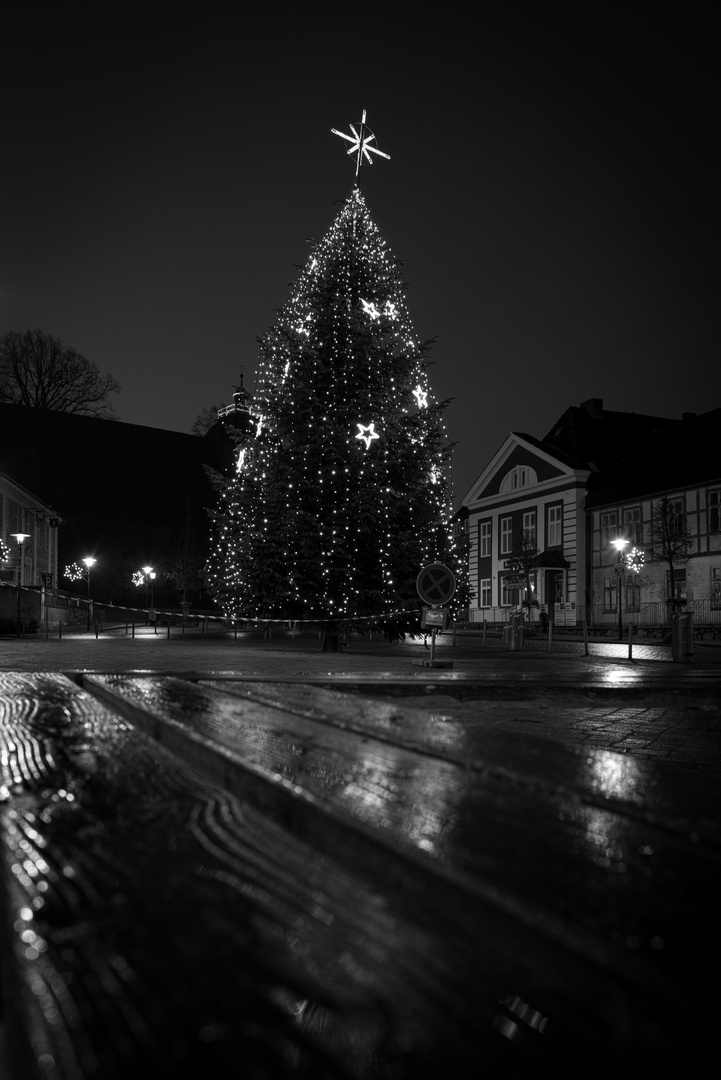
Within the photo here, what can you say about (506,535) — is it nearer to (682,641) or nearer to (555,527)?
(555,527)

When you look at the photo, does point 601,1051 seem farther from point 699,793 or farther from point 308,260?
point 308,260

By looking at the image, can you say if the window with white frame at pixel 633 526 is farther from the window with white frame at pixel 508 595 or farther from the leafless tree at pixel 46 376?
the leafless tree at pixel 46 376

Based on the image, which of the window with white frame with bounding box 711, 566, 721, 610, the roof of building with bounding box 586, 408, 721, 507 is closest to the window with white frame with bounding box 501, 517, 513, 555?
the roof of building with bounding box 586, 408, 721, 507

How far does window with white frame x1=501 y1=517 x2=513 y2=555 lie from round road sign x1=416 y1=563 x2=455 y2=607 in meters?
41.5

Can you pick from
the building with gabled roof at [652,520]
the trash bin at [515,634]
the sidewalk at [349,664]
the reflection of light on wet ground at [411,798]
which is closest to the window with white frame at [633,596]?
the building with gabled roof at [652,520]

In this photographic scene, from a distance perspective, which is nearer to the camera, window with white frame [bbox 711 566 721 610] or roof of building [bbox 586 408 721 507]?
window with white frame [bbox 711 566 721 610]

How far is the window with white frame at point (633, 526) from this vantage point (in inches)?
1791

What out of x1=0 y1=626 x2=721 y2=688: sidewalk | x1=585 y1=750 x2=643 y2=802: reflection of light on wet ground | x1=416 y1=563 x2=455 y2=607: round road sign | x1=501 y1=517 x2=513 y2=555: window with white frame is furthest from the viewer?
x1=501 y1=517 x2=513 y2=555: window with white frame

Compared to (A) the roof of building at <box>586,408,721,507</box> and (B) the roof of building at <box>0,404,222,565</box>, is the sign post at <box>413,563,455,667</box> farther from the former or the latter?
(B) the roof of building at <box>0,404,222,565</box>

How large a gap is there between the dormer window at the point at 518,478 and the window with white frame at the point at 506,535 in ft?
6.53

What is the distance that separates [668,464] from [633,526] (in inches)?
142

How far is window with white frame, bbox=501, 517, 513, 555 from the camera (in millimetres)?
55312

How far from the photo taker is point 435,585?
14172 millimetres

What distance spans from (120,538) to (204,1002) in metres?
73.5
